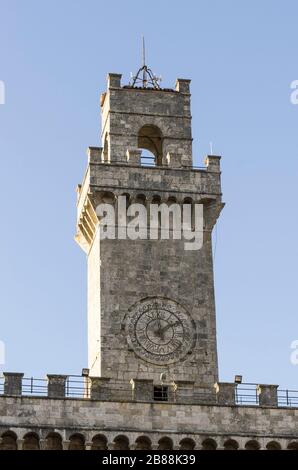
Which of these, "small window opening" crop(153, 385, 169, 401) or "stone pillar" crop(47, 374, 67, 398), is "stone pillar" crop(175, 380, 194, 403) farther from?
"stone pillar" crop(47, 374, 67, 398)

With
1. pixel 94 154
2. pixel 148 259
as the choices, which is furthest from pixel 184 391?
pixel 94 154

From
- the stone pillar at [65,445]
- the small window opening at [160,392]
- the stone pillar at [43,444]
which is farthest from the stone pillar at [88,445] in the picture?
the small window opening at [160,392]

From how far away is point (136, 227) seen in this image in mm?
69625

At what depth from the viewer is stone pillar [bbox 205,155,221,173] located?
235 feet

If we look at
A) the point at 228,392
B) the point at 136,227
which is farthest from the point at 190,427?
the point at 136,227

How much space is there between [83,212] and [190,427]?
47.0 feet

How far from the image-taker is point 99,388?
62938mm

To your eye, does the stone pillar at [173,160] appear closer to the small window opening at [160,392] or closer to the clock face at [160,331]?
the clock face at [160,331]

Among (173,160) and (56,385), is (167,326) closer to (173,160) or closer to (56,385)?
(56,385)

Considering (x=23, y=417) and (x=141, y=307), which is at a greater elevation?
(x=141, y=307)

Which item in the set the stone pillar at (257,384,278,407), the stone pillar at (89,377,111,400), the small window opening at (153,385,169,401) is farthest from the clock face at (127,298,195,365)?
the stone pillar at (257,384,278,407)

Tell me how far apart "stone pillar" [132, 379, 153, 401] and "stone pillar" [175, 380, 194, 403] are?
127cm
